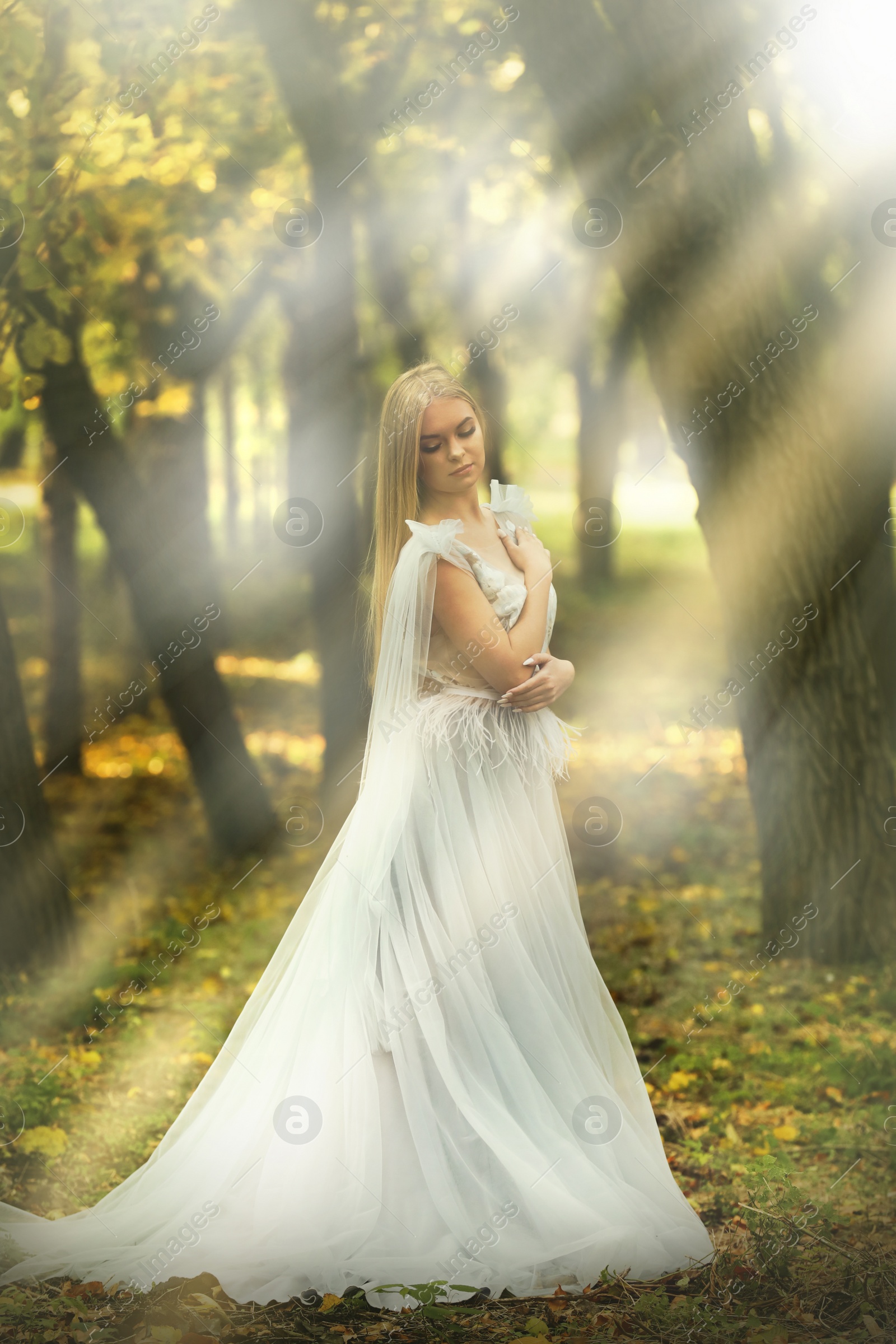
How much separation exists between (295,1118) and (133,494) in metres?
4.30

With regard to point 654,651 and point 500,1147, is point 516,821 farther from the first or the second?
point 654,651

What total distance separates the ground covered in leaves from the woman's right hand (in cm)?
194

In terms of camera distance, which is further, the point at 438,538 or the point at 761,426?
the point at 761,426

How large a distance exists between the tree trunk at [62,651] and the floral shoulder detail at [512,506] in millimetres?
5324

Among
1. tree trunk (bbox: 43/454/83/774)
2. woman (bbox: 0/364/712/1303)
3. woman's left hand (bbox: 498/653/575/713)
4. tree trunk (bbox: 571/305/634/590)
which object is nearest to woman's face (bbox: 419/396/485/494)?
woman (bbox: 0/364/712/1303)

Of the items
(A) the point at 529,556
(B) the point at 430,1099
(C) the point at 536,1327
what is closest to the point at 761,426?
(A) the point at 529,556

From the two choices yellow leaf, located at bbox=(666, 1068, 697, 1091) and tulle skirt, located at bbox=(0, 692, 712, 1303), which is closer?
tulle skirt, located at bbox=(0, 692, 712, 1303)

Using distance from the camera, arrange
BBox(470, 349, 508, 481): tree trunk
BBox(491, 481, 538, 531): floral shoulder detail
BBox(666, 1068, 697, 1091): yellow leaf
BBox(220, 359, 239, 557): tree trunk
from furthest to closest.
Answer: BBox(220, 359, 239, 557): tree trunk
BBox(470, 349, 508, 481): tree trunk
BBox(666, 1068, 697, 1091): yellow leaf
BBox(491, 481, 538, 531): floral shoulder detail

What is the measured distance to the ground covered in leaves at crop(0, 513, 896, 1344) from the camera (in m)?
2.53

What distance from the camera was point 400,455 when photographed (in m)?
2.95

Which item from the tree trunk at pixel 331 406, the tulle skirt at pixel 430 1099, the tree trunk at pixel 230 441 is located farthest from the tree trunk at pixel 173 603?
the tree trunk at pixel 230 441

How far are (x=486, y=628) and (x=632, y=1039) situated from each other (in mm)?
2506

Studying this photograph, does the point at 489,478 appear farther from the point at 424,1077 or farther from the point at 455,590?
the point at 424,1077

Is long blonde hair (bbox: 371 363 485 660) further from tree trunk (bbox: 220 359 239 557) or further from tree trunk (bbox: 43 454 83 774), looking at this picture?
tree trunk (bbox: 220 359 239 557)
